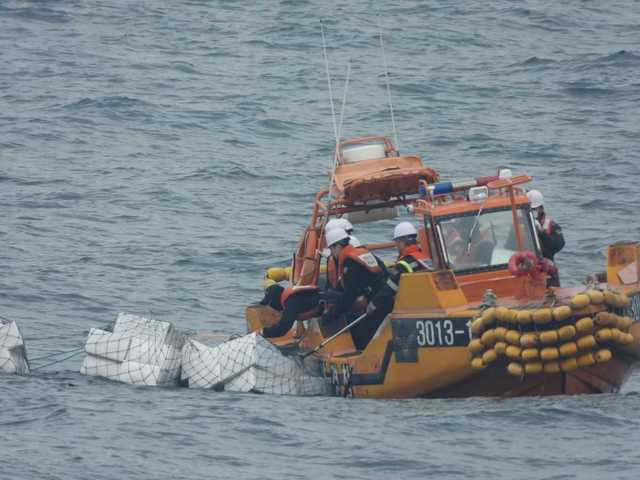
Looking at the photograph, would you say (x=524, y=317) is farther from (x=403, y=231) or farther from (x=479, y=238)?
(x=403, y=231)

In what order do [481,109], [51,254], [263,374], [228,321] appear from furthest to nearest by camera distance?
[481,109] < [51,254] < [228,321] < [263,374]

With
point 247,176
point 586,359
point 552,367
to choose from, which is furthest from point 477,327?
point 247,176

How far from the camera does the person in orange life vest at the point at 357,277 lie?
13.9 metres

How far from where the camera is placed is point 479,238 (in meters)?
13.7

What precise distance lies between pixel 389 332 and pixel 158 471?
2.63 metres

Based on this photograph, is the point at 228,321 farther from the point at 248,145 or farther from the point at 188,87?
the point at 188,87

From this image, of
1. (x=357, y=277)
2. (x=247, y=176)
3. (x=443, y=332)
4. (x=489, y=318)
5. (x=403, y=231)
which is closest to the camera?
(x=489, y=318)

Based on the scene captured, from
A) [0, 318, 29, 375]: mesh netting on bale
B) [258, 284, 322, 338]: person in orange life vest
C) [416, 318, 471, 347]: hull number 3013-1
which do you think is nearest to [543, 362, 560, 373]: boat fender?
[416, 318, 471, 347]: hull number 3013-1

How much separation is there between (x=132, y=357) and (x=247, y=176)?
10.9 m

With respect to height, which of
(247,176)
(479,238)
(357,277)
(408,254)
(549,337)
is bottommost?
(549,337)

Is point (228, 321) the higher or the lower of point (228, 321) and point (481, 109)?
the lower

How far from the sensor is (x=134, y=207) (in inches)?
926

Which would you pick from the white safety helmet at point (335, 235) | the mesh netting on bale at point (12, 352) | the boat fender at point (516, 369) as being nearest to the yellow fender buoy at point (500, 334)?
the boat fender at point (516, 369)

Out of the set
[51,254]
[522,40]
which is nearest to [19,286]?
[51,254]
